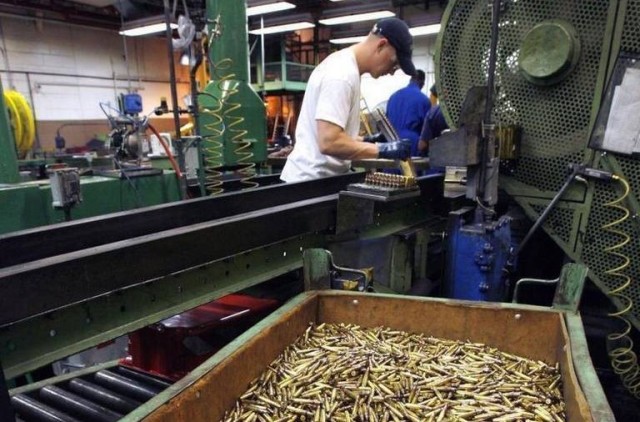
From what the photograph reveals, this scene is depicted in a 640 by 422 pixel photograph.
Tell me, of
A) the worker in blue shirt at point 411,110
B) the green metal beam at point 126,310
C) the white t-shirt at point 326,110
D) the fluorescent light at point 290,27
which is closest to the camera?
the green metal beam at point 126,310

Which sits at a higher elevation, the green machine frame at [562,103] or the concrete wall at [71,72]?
the concrete wall at [71,72]

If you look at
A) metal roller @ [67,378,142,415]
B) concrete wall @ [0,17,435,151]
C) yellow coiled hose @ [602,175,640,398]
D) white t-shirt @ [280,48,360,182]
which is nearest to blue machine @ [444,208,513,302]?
yellow coiled hose @ [602,175,640,398]

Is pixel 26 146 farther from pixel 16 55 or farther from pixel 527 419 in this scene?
pixel 16 55

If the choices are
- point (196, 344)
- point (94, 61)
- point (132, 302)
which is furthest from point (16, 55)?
point (132, 302)

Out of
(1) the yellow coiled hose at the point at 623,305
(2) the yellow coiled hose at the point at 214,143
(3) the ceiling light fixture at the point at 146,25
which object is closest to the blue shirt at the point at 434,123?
(2) the yellow coiled hose at the point at 214,143

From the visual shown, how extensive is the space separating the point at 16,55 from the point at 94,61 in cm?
173

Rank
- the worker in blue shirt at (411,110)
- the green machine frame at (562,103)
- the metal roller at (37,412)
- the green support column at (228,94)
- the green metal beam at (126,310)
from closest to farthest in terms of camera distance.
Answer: the green metal beam at (126,310), the metal roller at (37,412), the green machine frame at (562,103), the green support column at (228,94), the worker in blue shirt at (411,110)

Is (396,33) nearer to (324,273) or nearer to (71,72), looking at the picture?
(324,273)

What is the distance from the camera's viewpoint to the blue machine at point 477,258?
204cm

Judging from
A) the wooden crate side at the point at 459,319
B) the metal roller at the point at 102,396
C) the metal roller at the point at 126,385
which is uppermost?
the wooden crate side at the point at 459,319

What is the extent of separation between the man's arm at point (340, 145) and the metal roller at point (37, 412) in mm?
1644

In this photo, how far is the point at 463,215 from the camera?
2266 millimetres

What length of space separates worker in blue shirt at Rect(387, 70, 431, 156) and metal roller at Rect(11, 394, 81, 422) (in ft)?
11.9

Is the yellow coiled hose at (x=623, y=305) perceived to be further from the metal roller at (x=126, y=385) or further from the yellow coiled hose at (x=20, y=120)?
the yellow coiled hose at (x=20, y=120)
